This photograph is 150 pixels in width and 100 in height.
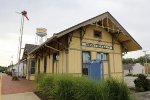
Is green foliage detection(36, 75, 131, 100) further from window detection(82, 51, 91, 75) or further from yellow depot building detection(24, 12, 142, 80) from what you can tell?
window detection(82, 51, 91, 75)

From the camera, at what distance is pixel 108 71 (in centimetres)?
1758

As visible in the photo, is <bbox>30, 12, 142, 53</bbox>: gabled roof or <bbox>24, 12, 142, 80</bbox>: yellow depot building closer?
<bbox>30, 12, 142, 53</bbox>: gabled roof

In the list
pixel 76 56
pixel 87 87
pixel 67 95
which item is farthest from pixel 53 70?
pixel 87 87

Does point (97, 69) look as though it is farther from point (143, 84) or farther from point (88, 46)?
point (143, 84)

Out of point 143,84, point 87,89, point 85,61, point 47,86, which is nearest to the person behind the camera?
point 87,89

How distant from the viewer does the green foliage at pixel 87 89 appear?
7.09m

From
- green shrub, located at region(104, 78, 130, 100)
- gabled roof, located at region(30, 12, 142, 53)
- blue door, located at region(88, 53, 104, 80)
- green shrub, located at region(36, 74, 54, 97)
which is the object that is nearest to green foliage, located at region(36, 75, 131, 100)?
green shrub, located at region(104, 78, 130, 100)

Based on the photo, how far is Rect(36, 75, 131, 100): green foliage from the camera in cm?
709

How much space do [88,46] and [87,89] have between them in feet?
30.5

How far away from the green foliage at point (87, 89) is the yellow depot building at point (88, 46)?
5.39m

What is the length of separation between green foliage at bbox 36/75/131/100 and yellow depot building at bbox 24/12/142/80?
5.39 metres

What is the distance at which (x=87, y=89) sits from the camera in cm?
769

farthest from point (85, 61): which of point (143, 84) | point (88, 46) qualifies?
point (143, 84)

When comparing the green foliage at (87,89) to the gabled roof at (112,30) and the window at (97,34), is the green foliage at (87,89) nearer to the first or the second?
the gabled roof at (112,30)
